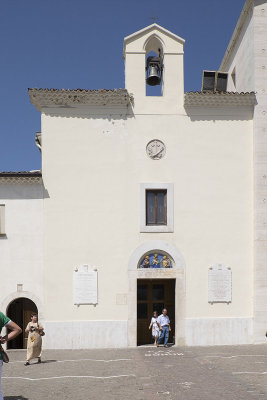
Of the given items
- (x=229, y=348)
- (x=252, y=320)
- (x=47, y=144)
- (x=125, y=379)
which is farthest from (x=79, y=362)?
(x=47, y=144)

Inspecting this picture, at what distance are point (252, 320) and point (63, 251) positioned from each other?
22.2 feet

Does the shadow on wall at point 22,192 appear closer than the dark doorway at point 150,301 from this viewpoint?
Yes

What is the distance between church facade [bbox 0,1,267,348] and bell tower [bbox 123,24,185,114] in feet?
0.12

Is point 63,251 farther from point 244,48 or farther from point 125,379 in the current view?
point 244,48

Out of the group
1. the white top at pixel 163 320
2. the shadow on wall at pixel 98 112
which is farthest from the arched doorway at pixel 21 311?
the shadow on wall at pixel 98 112

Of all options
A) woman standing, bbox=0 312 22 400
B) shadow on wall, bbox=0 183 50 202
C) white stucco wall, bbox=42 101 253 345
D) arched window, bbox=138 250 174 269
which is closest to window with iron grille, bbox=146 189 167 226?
white stucco wall, bbox=42 101 253 345

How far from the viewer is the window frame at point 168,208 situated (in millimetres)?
17016

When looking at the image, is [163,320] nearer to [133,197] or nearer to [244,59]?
[133,197]

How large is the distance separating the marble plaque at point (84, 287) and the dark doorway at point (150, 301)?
177 centimetres

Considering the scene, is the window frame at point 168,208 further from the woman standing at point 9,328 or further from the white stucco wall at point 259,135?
the woman standing at point 9,328

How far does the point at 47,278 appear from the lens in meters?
16.6

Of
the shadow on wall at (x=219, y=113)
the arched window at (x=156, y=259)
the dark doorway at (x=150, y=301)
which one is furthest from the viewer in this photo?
the dark doorway at (x=150, y=301)

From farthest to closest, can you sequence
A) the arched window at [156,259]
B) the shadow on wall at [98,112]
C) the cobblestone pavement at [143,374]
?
the shadow on wall at [98,112] < the arched window at [156,259] < the cobblestone pavement at [143,374]

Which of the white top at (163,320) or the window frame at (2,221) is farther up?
the window frame at (2,221)
